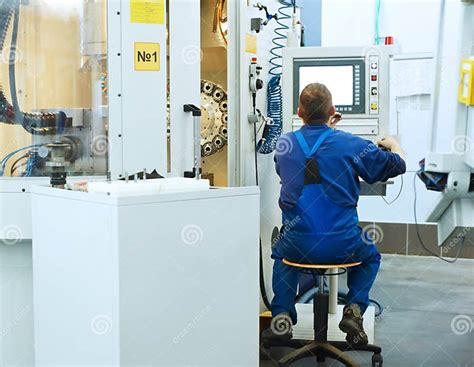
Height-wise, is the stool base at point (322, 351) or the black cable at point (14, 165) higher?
the black cable at point (14, 165)

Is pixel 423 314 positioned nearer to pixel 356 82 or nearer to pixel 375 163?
pixel 375 163

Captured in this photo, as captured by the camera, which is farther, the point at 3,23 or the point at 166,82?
the point at 166,82

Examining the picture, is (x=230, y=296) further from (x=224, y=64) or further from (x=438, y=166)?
(x=224, y=64)

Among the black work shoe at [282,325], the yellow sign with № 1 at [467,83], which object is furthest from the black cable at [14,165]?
the yellow sign with № 1 at [467,83]

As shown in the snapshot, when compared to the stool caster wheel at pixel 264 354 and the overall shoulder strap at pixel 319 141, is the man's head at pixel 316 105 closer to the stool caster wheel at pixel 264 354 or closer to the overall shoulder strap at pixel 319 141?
the overall shoulder strap at pixel 319 141

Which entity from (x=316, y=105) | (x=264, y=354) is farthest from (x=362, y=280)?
(x=316, y=105)

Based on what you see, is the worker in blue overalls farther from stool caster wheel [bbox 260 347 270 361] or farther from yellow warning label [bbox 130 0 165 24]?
yellow warning label [bbox 130 0 165 24]

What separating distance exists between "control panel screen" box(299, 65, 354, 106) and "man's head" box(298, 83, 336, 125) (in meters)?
0.30

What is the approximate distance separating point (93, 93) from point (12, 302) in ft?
2.77

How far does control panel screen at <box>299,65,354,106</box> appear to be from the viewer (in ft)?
10.8

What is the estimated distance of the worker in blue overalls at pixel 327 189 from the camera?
282 centimetres

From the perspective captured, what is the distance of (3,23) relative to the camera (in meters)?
2.39

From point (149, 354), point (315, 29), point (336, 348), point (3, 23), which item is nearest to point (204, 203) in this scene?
point (149, 354)

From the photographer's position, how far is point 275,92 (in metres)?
3.58
